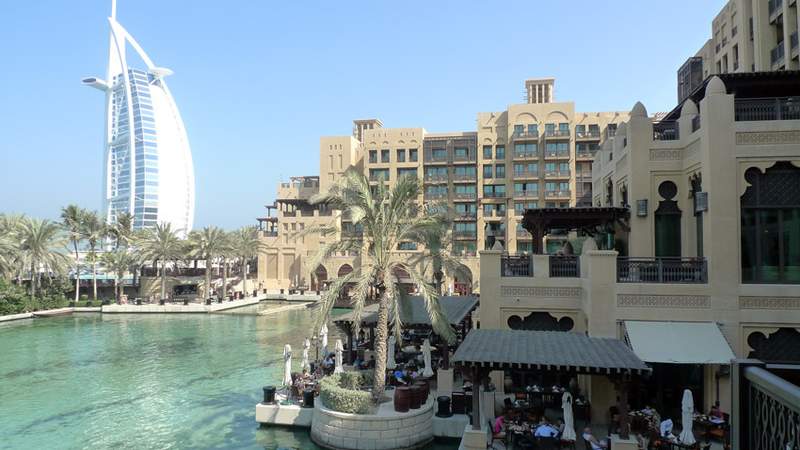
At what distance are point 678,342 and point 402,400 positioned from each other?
25.8ft

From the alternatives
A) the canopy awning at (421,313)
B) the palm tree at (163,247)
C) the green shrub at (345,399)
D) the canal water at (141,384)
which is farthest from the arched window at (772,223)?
the palm tree at (163,247)

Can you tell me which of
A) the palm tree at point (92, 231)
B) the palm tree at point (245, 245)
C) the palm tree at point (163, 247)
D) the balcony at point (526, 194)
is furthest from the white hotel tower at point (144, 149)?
the balcony at point (526, 194)

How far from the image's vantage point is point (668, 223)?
17.8 m

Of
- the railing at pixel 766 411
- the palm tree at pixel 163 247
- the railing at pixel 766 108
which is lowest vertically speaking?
the railing at pixel 766 411

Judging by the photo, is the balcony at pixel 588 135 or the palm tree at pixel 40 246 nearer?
the palm tree at pixel 40 246

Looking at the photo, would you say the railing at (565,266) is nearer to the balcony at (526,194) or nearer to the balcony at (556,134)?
the balcony at (526,194)

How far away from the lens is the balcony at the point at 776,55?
3173 centimetres

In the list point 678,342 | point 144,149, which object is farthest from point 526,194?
point 144,149

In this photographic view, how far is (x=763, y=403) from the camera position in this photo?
11.1 feet

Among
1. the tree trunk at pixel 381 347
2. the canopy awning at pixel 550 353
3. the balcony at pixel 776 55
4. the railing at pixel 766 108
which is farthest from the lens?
the balcony at pixel 776 55

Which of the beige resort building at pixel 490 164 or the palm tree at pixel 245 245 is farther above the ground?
the beige resort building at pixel 490 164

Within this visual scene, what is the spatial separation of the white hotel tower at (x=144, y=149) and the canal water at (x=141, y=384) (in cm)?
12062

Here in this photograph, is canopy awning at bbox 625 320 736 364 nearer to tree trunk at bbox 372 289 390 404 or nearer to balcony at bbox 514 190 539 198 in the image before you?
tree trunk at bbox 372 289 390 404

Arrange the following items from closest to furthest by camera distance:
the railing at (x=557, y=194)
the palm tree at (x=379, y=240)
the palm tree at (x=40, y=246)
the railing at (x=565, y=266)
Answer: the palm tree at (x=379, y=240) < the railing at (x=565, y=266) < the palm tree at (x=40, y=246) < the railing at (x=557, y=194)
